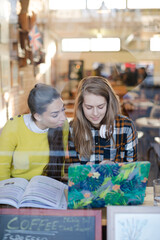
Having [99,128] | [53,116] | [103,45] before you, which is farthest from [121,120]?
[103,45]

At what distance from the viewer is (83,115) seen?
125cm

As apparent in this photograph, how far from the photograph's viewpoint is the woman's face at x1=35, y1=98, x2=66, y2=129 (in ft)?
3.91

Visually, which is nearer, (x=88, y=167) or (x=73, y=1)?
(x=88, y=167)

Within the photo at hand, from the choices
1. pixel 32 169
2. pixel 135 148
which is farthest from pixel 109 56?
pixel 32 169

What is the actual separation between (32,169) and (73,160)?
0.18 meters

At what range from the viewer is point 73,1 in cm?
158

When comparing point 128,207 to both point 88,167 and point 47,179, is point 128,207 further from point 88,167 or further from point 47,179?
point 47,179

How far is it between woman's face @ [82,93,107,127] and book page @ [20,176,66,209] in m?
0.33

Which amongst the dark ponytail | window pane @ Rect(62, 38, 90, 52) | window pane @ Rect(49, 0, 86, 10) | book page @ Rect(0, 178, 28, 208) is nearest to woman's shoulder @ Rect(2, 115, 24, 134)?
the dark ponytail

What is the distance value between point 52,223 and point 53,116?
432 millimetres

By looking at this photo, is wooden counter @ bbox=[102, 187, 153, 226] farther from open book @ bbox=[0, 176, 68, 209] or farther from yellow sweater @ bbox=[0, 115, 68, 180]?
yellow sweater @ bbox=[0, 115, 68, 180]

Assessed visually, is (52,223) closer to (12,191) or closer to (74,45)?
(12,191)

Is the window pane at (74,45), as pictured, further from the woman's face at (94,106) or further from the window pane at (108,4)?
the woman's face at (94,106)

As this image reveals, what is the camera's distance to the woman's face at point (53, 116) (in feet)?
3.91
